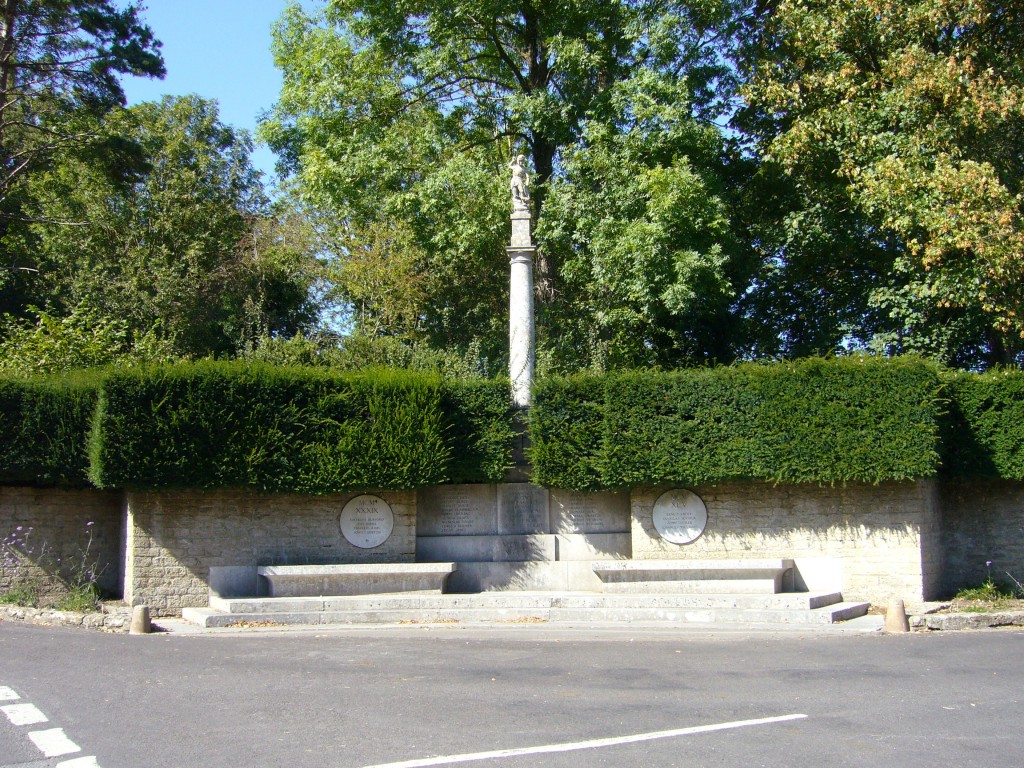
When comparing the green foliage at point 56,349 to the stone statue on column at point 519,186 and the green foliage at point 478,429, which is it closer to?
the green foliage at point 478,429

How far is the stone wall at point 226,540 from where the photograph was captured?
45.3 ft

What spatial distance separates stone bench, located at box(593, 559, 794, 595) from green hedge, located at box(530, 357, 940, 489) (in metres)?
1.30

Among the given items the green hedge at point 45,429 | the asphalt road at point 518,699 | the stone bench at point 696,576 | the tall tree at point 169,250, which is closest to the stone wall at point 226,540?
the green hedge at point 45,429

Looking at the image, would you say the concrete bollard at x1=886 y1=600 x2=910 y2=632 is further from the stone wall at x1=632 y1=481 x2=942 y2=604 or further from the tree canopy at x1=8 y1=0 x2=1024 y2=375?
the tree canopy at x1=8 y1=0 x2=1024 y2=375

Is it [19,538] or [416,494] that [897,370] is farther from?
[19,538]

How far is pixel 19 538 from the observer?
14445mm

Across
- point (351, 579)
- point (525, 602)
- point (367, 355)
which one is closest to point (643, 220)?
point (367, 355)

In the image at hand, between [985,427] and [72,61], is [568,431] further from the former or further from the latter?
[72,61]

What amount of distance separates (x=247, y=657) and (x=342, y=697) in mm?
2511

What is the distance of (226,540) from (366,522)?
86.9 inches

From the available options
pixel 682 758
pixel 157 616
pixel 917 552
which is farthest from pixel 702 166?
pixel 682 758

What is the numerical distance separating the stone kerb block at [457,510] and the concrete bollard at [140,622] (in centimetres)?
466

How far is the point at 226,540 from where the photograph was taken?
562 inches

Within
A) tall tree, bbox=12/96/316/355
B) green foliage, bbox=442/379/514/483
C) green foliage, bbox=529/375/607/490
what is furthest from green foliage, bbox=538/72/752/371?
tall tree, bbox=12/96/316/355
